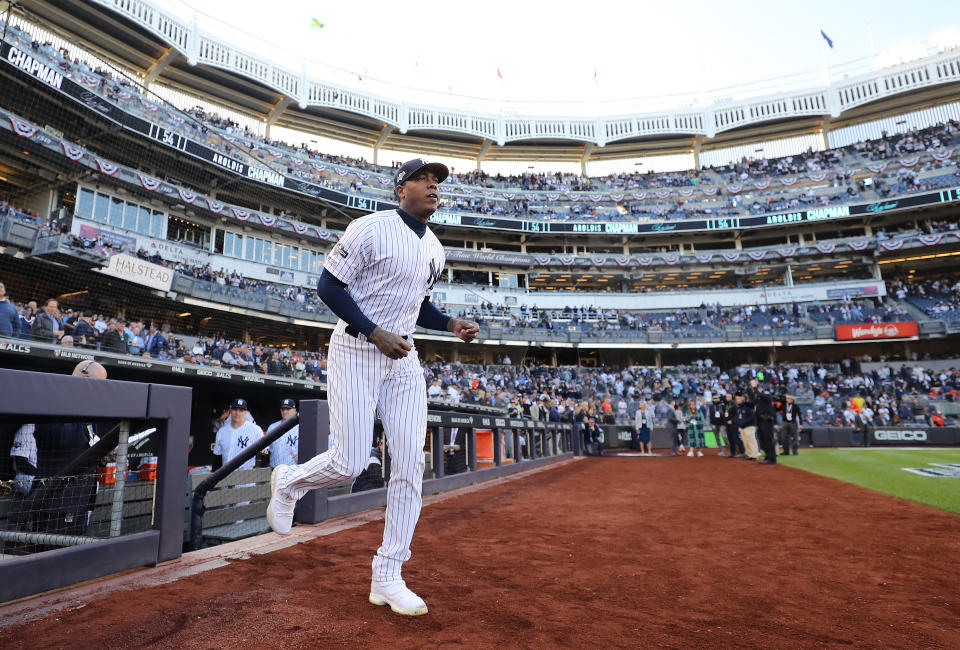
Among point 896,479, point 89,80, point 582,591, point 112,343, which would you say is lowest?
point 896,479

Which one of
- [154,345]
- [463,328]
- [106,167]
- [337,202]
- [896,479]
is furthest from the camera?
[337,202]

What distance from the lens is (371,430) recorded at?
237cm

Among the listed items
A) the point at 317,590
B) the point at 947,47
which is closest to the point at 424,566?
the point at 317,590

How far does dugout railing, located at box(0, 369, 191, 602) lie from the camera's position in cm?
212

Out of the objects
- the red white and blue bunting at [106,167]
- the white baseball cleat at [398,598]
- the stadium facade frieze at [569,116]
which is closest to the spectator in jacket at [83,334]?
the white baseball cleat at [398,598]

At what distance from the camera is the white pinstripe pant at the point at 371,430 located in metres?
2.34

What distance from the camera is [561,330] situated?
34.0 meters

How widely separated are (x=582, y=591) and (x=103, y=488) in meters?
2.60

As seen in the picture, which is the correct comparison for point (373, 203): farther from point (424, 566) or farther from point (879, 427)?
point (424, 566)

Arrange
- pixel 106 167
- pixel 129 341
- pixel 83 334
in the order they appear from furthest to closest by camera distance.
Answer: pixel 106 167
pixel 129 341
pixel 83 334

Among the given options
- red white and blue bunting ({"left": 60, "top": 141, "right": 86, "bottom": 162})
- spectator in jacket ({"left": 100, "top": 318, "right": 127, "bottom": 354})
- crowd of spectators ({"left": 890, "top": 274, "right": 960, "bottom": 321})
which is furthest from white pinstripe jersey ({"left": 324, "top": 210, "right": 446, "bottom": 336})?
crowd of spectators ({"left": 890, "top": 274, "right": 960, "bottom": 321})

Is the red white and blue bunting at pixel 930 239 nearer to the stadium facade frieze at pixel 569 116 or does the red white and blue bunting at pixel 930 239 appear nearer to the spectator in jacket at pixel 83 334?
the stadium facade frieze at pixel 569 116

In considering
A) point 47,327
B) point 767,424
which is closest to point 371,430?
point 47,327

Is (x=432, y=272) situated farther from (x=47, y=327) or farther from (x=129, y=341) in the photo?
(x=129, y=341)
